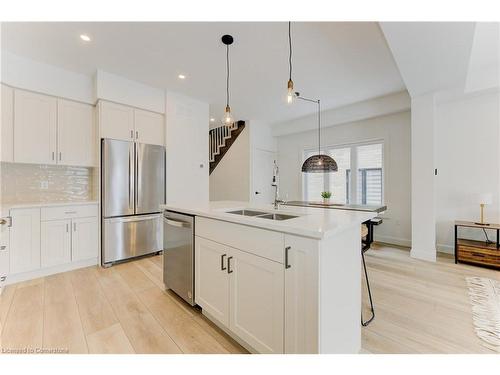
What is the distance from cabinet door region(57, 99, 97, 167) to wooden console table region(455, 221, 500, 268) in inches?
220

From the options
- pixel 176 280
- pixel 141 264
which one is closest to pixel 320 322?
pixel 176 280

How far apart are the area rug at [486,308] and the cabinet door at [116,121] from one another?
179 inches

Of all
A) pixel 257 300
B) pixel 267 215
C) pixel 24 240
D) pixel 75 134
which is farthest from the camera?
pixel 75 134

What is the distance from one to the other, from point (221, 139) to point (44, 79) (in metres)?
4.12

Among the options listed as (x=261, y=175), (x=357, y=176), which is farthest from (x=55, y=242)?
(x=357, y=176)

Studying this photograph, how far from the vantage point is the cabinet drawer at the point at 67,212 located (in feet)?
9.72

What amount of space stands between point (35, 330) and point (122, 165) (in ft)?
7.13

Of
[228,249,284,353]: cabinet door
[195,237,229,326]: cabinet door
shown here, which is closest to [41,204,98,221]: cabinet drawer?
[195,237,229,326]: cabinet door

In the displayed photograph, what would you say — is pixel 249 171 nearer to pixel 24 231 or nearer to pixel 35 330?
pixel 24 231

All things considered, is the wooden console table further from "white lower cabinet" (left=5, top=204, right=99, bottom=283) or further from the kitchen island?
"white lower cabinet" (left=5, top=204, right=99, bottom=283)

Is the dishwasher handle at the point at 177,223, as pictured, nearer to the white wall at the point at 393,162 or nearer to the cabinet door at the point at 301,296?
the cabinet door at the point at 301,296

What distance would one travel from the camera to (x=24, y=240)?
2.80 metres

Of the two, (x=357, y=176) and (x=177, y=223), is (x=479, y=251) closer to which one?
(x=357, y=176)

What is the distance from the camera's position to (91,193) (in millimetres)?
3684
